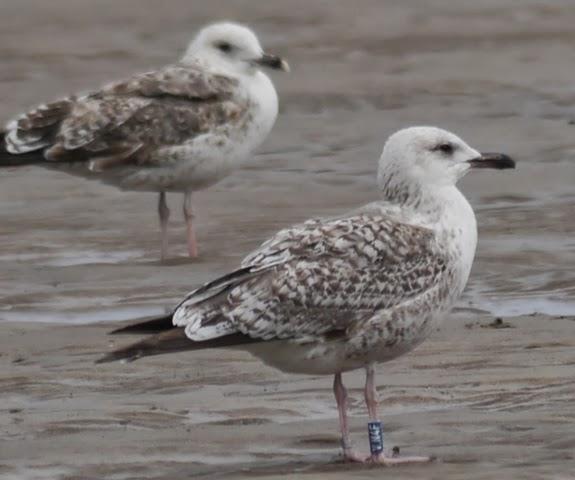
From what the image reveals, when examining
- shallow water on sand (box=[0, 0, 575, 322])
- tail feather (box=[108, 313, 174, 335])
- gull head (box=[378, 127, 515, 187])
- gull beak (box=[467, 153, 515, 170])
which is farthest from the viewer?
shallow water on sand (box=[0, 0, 575, 322])

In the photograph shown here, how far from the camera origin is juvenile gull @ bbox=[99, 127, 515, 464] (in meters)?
7.84

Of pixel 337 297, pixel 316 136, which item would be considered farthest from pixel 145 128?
pixel 337 297

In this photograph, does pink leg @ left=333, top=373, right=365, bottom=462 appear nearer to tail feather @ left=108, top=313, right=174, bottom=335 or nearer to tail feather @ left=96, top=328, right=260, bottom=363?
tail feather @ left=96, top=328, right=260, bottom=363

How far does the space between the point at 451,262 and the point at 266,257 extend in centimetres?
74

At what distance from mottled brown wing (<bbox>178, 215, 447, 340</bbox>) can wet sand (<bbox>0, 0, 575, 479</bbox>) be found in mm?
473

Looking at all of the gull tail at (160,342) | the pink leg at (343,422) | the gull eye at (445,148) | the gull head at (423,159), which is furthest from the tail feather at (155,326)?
the gull eye at (445,148)

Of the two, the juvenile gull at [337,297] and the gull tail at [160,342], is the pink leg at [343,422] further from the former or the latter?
the gull tail at [160,342]

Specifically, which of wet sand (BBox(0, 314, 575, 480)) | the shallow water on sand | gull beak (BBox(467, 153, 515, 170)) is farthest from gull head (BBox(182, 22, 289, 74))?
gull beak (BBox(467, 153, 515, 170))

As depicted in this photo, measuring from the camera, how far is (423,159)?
27.9 feet

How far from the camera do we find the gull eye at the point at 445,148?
8.54 metres

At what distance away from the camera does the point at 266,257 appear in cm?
799

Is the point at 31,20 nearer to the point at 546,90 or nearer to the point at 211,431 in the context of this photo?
the point at 546,90

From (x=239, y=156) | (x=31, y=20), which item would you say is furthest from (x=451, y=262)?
(x=31, y=20)

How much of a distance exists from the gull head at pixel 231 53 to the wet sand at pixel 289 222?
3.49 feet
